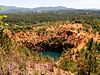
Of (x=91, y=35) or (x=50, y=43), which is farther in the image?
(x=50, y=43)

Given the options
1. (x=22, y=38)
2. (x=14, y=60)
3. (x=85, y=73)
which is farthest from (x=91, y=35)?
(x=14, y=60)

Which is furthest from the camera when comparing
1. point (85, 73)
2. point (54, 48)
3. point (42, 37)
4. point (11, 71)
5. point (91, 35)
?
point (42, 37)

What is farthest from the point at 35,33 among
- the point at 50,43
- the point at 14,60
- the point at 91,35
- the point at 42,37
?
the point at 14,60

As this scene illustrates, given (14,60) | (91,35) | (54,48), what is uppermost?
(14,60)

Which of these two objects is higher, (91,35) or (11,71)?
(11,71)

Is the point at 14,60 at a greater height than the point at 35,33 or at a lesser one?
greater

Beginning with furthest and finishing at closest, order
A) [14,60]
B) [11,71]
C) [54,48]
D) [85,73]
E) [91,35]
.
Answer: [54,48], [91,35], [85,73], [14,60], [11,71]

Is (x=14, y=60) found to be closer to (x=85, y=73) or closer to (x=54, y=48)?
(x=85, y=73)

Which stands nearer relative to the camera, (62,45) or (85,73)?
(85,73)

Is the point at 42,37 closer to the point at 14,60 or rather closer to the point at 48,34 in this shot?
the point at 48,34
